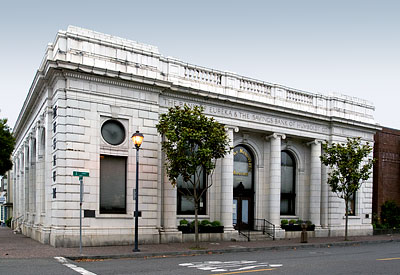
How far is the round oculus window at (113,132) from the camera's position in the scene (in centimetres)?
2301

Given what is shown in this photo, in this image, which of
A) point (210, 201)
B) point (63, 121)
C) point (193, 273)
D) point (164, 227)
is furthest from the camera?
point (210, 201)

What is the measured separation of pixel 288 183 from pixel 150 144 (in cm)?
1253

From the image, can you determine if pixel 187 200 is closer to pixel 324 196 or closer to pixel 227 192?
pixel 227 192

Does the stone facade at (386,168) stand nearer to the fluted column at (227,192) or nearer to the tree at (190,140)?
the fluted column at (227,192)

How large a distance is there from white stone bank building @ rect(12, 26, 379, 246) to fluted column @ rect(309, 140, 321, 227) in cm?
7

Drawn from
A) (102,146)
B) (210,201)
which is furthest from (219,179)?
(102,146)

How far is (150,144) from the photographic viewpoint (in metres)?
23.9

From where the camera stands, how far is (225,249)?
71.1 feet

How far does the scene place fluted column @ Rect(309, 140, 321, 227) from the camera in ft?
Answer: 105

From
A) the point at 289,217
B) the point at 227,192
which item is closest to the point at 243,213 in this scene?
the point at 227,192

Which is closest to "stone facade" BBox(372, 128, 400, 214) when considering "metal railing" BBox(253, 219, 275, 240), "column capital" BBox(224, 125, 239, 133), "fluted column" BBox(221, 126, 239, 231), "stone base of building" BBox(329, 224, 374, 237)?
"stone base of building" BBox(329, 224, 374, 237)

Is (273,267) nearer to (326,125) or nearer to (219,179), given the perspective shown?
(219,179)

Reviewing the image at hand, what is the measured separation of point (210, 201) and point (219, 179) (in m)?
1.40

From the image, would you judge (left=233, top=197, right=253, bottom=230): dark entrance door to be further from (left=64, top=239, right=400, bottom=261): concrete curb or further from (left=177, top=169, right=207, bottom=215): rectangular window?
(left=64, top=239, right=400, bottom=261): concrete curb
